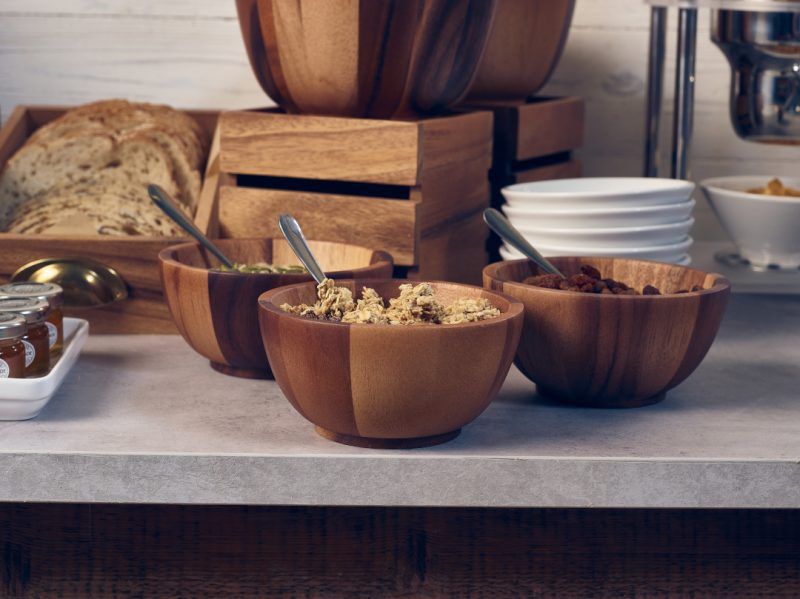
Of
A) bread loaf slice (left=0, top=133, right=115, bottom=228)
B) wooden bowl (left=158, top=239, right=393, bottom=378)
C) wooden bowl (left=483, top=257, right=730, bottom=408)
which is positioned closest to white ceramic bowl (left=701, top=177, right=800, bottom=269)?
wooden bowl (left=483, top=257, right=730, bottom=408)

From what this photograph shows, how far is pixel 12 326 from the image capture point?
0.89 m

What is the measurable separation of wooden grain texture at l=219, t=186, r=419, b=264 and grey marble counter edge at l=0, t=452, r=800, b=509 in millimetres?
390

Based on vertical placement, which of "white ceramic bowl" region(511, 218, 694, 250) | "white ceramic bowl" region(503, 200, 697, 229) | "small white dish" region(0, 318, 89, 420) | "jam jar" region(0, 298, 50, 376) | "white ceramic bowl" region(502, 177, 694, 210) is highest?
"white ceramic bowl" region(502, 177, 694, 210)

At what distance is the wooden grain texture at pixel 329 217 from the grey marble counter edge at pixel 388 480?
390 mm

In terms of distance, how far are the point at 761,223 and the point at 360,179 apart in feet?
1.74

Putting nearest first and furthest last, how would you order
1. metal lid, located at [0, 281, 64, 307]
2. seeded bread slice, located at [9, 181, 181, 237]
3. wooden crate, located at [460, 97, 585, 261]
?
metal lid, located at [0, 281, 64, 307]
seeded bread slice, located at [9, 181, 181, 237]
wooden crate, located at [460, 97, 585, 261]

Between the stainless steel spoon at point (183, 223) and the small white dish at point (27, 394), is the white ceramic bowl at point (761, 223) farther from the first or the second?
the small white dish at point (27, 394)

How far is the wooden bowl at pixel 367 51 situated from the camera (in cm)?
114

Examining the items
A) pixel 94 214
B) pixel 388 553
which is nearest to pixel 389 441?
pixel 388 553

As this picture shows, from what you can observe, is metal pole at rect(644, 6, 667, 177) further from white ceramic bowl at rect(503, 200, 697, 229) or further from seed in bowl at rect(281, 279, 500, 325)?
seed in bowl at rect(281, 279, 500, 325)

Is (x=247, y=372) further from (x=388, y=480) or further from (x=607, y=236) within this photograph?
(x=607, y=236)

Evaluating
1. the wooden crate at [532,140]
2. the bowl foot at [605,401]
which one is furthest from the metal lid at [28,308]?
the wooden crate at [532,140]

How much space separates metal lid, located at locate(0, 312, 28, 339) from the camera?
89 cm

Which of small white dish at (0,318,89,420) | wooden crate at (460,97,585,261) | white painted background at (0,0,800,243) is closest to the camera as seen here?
small white dish at (0,318,89,420)
